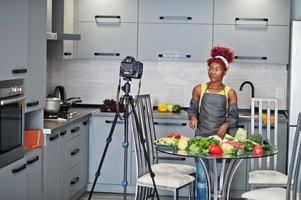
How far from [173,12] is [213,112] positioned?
4.96 ft

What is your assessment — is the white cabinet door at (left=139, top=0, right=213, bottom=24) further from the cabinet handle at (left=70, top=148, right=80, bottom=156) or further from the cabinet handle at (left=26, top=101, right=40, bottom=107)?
the cabinet handle at (left=26, top=101, right=40, bottom=107)

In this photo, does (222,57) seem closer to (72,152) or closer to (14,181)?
(72,152)

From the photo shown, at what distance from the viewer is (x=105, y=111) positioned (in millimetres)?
6504

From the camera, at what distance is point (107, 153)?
21.2 feet

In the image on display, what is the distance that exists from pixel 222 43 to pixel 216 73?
1147 mm

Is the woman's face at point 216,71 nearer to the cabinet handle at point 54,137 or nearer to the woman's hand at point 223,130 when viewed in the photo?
the woman's hand at point 223,130

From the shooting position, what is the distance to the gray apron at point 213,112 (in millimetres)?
5438

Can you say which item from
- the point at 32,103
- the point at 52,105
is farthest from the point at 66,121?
the point at 32,103

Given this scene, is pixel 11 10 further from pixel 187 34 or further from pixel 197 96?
pixel 187 34

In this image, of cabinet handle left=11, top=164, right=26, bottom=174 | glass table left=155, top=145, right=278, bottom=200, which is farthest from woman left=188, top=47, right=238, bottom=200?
cabinet handle left=11, top=164, right=26, bottom=174

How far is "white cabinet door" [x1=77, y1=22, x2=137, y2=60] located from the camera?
6.59 metres

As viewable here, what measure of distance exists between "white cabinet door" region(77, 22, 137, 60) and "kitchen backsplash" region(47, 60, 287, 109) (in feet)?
0.97

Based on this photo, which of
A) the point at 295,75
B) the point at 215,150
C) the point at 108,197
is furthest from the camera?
the point at 108,197

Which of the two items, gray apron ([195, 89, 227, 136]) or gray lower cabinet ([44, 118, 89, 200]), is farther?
gray apron ([195, 89, 227, 136])
